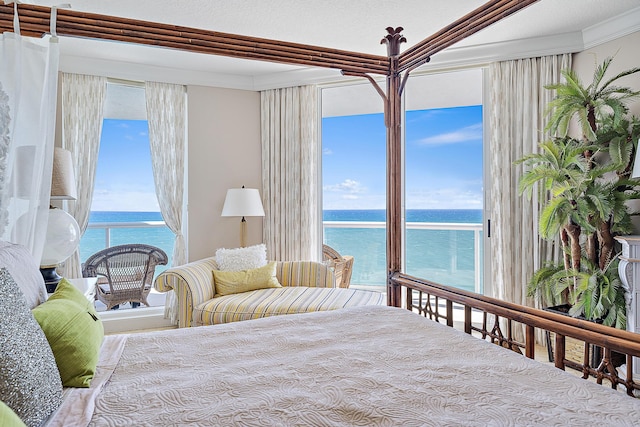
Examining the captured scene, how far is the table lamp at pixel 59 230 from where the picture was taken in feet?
7.84

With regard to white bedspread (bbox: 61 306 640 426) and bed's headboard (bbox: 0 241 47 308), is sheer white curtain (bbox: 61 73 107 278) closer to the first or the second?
bed's headboard (bbox: 0 241 47 308)

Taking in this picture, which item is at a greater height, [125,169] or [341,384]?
[125,169]

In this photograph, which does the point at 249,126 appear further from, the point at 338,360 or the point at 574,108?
the point at 338,360

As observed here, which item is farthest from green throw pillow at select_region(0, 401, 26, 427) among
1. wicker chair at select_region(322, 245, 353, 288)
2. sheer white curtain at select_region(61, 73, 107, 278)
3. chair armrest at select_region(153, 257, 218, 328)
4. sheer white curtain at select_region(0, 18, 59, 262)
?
wicker chair at select_region(322, 245, 353, 288)

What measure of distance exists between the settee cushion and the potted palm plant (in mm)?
1468

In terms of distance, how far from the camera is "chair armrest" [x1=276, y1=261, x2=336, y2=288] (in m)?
3.93

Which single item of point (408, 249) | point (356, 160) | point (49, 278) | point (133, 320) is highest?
point (356, 160)

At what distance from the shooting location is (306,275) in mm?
3953

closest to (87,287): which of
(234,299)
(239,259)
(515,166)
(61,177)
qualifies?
(61,177)

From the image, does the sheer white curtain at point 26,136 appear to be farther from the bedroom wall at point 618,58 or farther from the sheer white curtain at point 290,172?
the bedroom wall at point 618,58

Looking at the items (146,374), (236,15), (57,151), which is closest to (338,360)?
(146,374)

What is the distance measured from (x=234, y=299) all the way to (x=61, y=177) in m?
1.51

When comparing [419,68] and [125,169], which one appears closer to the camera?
[419,68]

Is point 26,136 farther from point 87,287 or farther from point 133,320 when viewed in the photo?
point 133,320
